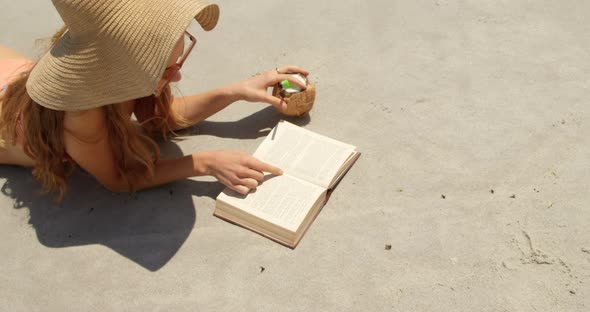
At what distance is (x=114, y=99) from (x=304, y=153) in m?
0.89

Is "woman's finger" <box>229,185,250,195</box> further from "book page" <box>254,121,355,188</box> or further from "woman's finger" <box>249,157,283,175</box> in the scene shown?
"book page" <box>254,121,355,188</box>

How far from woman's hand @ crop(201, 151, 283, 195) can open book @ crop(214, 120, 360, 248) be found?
0.05 meters

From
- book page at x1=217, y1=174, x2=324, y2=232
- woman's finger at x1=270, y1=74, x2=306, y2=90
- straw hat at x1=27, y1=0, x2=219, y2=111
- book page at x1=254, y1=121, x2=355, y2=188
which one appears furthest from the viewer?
woman's finger at x1=270, y1=74, x2=306, y2=90

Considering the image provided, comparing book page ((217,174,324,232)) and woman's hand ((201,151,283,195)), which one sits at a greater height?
woman's hand ((201,151,283,195))

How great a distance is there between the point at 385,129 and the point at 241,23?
118 cm

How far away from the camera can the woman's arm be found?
2.65 metres

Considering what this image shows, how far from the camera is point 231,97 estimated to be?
268cm

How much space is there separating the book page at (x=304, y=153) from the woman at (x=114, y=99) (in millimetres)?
107

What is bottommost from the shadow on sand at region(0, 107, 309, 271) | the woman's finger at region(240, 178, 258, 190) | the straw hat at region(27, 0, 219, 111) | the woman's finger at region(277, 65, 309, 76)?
the shadow on sand at region(0, 107, 309, 271)

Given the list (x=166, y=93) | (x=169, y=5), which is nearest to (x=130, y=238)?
(x=166, y=93)

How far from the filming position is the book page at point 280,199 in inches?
89.0

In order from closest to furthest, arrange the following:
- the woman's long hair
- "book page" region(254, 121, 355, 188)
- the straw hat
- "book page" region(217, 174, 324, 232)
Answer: the straw hat
the woman's long hair
"book page" region(217, 174, 324, 232)
"book page" region(254, 121, 355, 188)

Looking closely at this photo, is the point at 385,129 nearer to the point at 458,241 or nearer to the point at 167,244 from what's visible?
the point at 458,241

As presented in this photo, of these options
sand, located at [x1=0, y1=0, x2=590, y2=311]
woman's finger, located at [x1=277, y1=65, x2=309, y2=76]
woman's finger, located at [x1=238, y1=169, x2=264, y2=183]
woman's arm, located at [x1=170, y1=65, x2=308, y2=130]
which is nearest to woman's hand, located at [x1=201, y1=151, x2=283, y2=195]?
woman's finger, located at [x1=238, y1=169, x2=264, y2=183]
